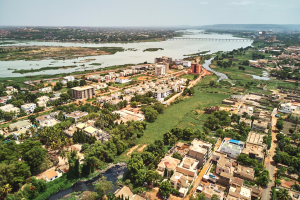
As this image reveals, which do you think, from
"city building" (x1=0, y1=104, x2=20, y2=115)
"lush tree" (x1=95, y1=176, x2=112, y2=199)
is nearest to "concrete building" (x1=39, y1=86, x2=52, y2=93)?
"city building" (x1=0, y1=104, x2=20, y2=115)

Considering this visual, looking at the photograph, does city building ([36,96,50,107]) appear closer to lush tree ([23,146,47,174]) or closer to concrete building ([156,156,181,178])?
lush tree ([23,146,47,174])

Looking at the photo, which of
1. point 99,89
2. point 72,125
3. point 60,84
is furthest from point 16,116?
point 99,89

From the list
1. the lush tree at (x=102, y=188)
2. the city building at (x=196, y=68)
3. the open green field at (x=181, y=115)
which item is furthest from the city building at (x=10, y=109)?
the city building at (x=196, y=68)

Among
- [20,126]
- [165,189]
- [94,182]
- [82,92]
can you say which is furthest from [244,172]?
[82,92]

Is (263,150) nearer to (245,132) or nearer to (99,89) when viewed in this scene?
(245,132)

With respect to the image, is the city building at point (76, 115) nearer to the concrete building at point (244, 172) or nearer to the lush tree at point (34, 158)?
the lush tree at point (34, 158)

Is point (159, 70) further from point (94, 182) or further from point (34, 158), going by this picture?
point (34, 158)
